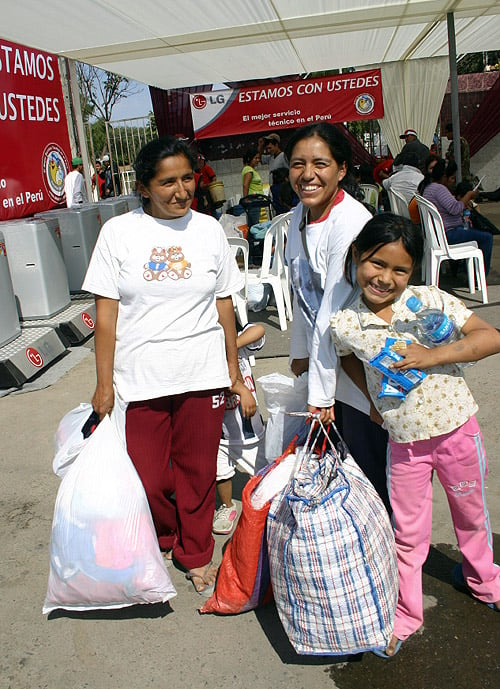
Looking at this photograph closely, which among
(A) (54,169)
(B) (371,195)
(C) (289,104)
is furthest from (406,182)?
(C) (289,104)

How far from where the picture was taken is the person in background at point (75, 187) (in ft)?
27.8

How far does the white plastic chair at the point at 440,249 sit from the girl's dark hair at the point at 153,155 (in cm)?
415

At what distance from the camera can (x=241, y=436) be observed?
113 inches

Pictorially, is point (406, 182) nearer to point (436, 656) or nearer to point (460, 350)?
point (460, 350)

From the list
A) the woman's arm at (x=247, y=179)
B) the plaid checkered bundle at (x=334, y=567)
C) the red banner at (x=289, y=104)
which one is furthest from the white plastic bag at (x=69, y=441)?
the red banner at (x=289, y=104)

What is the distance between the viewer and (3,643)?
2383mm

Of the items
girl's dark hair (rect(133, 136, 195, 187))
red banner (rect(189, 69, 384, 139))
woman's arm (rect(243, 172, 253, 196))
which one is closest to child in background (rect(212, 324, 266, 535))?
girl's dark hair (rect(133, 136, 195, 187))

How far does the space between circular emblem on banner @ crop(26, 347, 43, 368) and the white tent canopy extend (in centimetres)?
292

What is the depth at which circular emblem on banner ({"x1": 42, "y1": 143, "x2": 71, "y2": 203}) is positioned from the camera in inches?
310

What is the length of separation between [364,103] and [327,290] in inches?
512

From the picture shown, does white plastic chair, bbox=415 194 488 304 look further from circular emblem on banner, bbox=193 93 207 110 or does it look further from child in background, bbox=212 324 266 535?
circular emblem on banner, bbox=193 93 207 110

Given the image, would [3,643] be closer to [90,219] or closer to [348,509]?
[348,509]

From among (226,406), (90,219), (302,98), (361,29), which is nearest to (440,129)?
(302,98)

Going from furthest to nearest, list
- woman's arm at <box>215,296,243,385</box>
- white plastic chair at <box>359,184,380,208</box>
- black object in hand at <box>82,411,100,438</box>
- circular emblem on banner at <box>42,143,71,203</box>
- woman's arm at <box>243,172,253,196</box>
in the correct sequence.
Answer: woman's arm at <box>243,172,253,196</box>
white plastic chair at <box>359,184,380,208</box>
circular emblem on banner at <box>42,143,71,203</box>
woman's arm at <box>215,296,243,385</box>
black object in hand at <box>82,411,100,438</box>
